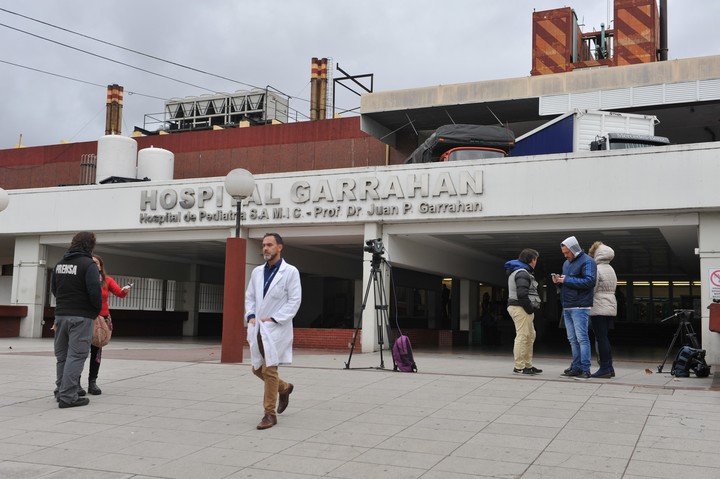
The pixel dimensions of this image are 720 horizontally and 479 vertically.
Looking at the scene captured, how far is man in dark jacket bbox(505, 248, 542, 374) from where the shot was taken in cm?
1018

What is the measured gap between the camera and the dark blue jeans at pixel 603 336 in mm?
9781

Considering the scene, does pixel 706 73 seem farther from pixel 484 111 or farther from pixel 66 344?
pixel 66 344

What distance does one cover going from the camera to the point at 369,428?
6.65 meters

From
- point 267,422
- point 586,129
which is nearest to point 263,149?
point 586,129

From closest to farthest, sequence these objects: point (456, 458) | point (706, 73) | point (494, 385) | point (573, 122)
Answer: point (456, 458) < point (494, 385) < point (573, 122) < point (706, 73)

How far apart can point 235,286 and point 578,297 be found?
5.72 meters

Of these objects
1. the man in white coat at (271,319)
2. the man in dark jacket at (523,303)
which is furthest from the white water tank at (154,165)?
the man in white coat at (271,319)

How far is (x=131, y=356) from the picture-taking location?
1350 centimetres

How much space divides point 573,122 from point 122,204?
12237mm

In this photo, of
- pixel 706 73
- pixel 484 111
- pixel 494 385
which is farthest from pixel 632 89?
pixel 494 385

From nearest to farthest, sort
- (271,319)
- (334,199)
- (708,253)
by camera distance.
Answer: (271,319)
(708,253)
(334,199)

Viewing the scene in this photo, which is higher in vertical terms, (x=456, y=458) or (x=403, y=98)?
(x=403, y=98)

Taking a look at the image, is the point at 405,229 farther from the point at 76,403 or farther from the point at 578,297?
the point at 76,403

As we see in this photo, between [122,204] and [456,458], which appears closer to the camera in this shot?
[456,458]
